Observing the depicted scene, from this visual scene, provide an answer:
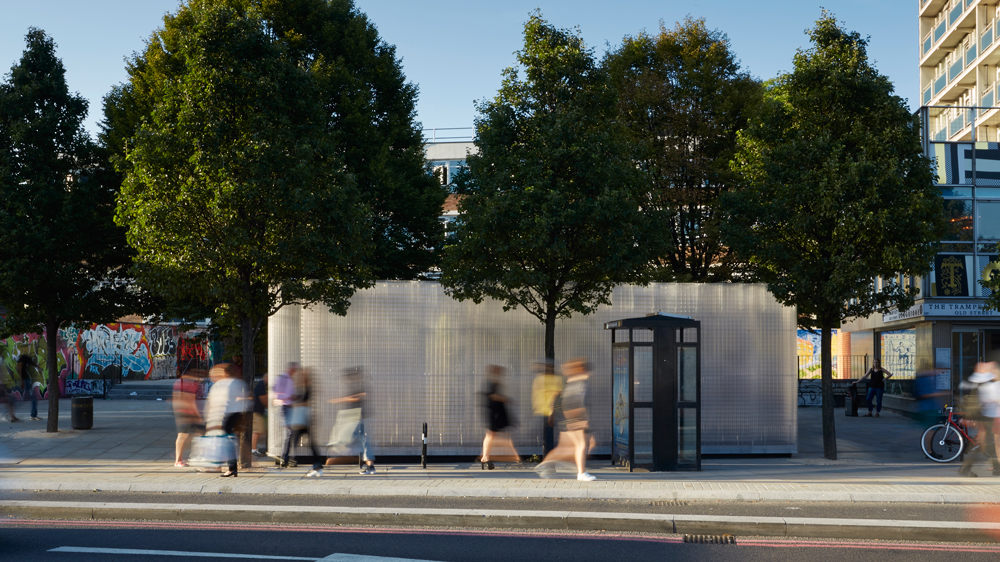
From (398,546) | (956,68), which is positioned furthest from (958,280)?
(956,68)

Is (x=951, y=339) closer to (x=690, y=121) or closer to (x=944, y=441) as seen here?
(x=690, y=121)

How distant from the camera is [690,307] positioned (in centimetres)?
1555

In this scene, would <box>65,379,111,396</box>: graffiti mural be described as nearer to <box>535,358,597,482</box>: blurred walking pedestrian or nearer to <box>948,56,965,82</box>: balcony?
<box>535,358,597,482</box>: blurred walking pedestrian

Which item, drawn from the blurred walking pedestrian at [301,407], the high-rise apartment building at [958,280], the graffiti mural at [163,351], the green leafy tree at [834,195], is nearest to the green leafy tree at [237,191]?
the blurred walking pedestrian at [301,407]

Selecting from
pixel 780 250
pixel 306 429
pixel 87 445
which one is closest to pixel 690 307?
pixel 780 250

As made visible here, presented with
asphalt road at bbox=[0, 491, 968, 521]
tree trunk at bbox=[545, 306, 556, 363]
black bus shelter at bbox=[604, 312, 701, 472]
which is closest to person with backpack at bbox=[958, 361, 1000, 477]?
asphalt road at bbox=[0, 491, 968, 521]

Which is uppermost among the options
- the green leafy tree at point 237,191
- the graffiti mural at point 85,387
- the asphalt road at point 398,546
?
the green leafy tree at point 237,191

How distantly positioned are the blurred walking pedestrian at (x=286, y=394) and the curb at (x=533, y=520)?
145 inches

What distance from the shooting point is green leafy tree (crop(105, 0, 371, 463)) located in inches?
517

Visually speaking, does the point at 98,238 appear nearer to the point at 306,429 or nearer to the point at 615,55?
the point at 306,429

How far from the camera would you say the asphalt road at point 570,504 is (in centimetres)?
963

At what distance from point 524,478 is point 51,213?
1285cm

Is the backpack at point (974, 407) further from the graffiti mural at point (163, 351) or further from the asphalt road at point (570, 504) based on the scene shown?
the graffiti mural at point (163, 351)

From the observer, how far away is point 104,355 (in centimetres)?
3703
